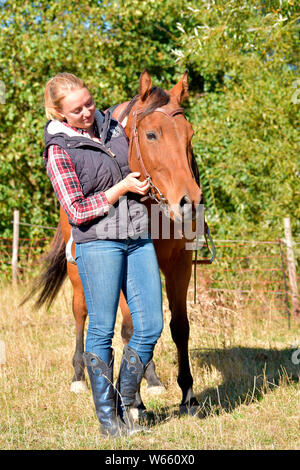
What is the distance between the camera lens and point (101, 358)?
290cm

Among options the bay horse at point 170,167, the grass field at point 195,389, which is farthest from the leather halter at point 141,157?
the grass field at point 195,389

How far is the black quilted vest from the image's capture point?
2.80 m

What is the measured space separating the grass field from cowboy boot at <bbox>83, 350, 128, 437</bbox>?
74mm

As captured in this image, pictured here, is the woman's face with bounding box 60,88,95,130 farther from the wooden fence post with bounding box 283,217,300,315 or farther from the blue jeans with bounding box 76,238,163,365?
the wooden fence post with bounding box 283,217,300,315

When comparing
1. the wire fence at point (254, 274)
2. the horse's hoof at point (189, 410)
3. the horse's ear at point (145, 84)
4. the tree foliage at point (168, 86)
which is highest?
the tree foliage at point (168, 86)

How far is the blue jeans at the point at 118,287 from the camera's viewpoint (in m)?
2.83

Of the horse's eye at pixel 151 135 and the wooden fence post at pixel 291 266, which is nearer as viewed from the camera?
the horse's eye at pixel 151 135

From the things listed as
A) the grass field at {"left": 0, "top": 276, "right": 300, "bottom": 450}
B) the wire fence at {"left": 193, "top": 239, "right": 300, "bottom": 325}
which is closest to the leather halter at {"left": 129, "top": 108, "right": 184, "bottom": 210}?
the grass field at {"left": 0, "top": 276, "right": 300, "bottom": 450}

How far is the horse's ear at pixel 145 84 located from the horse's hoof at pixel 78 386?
2362mm

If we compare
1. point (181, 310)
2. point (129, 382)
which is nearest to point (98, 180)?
point (129, 382)

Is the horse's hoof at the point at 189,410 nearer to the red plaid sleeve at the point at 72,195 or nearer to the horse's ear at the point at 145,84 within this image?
the red plaid sleeve at the point at 72,195

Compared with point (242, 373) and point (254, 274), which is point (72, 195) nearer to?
point (242, 373)

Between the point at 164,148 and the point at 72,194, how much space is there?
0.54 m

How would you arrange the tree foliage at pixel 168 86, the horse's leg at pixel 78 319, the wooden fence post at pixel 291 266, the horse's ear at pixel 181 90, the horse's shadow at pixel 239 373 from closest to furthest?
the horse's ear at pixel 181 90
the horse's shadow at pixel 239 373
the horse's leg at pixel 78 319
the wooden fence post at pixel 291 266
the tree foliage at pixel 168 86
